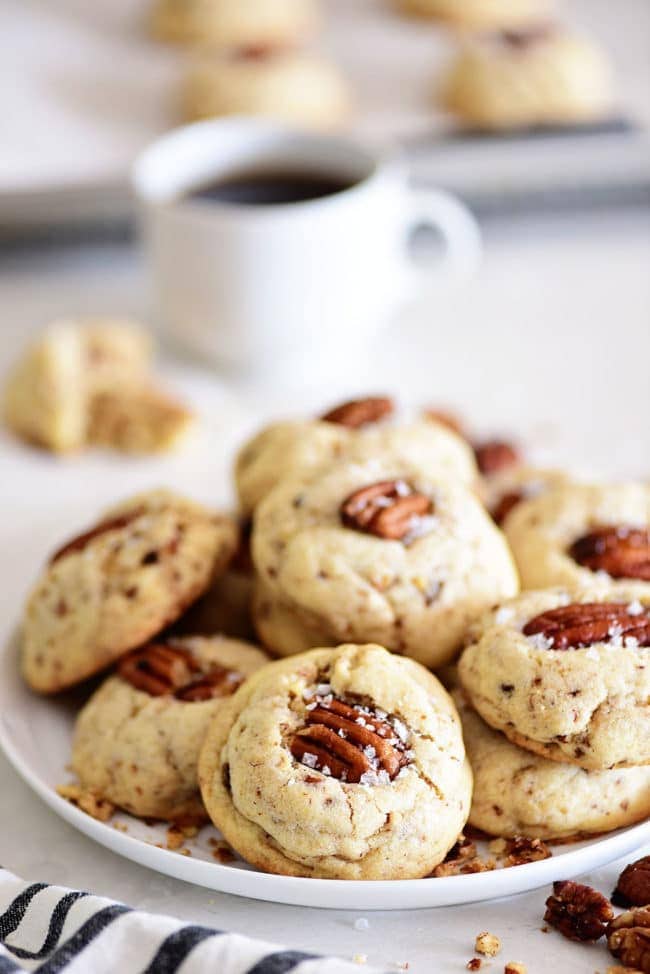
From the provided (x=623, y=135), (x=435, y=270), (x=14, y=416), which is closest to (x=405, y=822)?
(x=14, y=416)

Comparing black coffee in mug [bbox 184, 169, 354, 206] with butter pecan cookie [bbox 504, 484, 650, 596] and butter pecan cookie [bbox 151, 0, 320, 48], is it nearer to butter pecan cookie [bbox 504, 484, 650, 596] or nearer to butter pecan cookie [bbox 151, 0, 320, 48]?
butter pecan cookie [bbox 151, 0, 320, 48]

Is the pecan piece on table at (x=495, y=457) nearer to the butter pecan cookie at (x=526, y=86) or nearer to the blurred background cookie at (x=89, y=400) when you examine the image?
the blurred background cookie at (x=89, y=400)

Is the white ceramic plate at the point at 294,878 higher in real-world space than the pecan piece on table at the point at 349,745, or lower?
lower

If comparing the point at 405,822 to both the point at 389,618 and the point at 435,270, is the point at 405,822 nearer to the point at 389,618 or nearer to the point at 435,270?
the point at 389,618

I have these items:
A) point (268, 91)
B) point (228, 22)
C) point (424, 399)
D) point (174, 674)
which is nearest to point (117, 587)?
point (174, 674)

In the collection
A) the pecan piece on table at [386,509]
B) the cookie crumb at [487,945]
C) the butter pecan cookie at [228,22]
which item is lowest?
the cookie crumb at [487,945]

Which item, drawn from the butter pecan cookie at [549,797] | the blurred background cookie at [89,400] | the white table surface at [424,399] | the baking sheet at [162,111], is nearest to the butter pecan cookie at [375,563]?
the butter pecan cookie at [549,797]

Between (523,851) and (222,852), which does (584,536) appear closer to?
(523,851)

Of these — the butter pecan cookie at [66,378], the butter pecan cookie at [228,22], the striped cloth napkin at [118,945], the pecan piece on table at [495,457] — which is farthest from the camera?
the butter pecan cookie at [228,22]
